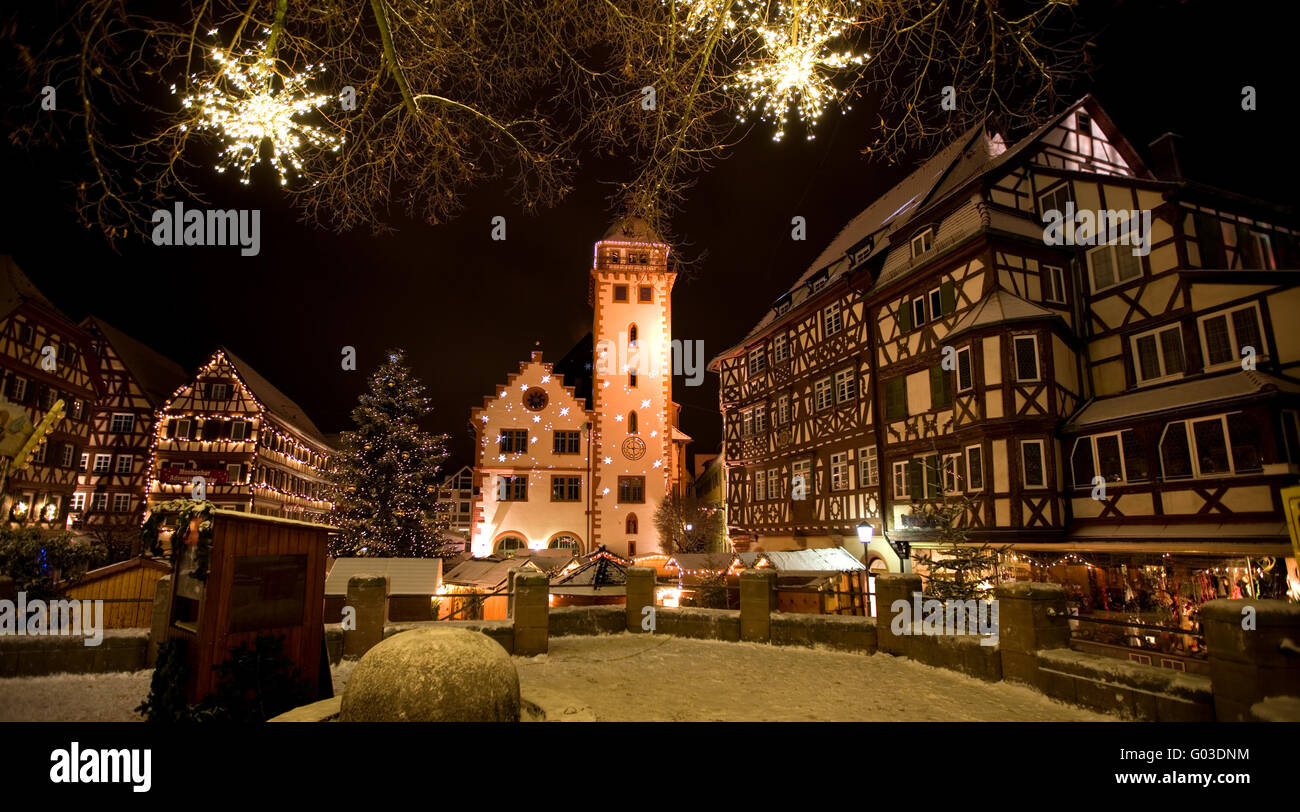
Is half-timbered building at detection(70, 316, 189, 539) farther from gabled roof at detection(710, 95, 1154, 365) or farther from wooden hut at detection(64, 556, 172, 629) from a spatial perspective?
gabled roof at detection(710, 95, 1154, 365)

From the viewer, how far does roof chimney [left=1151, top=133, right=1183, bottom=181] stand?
20.9m

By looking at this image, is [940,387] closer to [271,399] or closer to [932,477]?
[932,477]

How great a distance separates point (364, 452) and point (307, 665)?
24.5 metres

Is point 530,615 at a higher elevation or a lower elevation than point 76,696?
higher

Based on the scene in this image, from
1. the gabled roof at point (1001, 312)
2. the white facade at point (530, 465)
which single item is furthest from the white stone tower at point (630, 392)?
the gabled roof at point (1001, 312)

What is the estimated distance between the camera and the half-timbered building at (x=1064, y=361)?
15.4 meters

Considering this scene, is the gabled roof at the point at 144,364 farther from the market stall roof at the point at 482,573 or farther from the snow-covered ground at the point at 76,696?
the snow-covered ground at the point at 76,696

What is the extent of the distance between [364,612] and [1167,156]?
26590 mm

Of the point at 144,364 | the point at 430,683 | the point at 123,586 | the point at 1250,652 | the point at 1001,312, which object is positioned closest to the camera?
the point at 430,683

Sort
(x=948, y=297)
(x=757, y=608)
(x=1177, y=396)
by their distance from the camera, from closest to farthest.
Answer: (x=757, y=608) → (x=1177, y=396) → (x=948, y=297)

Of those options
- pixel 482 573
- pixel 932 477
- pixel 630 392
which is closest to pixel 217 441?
pixel 630 392

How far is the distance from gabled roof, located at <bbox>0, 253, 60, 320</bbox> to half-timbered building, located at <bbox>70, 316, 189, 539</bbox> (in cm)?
774

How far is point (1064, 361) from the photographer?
62.7ft
